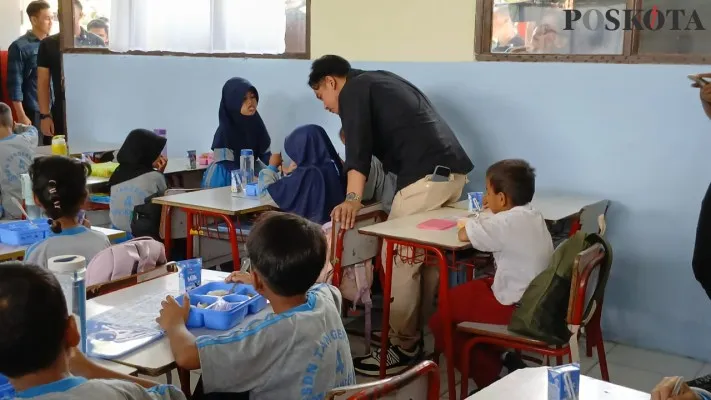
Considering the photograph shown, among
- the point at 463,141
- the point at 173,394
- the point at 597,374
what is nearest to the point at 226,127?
the point at 463,141

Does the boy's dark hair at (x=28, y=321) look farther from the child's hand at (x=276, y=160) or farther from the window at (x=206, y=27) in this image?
the window at (x=206, y=27)

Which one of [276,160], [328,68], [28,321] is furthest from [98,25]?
[28,321]

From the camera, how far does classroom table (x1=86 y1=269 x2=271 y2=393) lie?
1973 mm

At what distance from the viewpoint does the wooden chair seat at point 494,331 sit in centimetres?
296

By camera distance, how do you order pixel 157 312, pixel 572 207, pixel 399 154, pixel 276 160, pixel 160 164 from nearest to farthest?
1. pixel 157 312
2. pixel 572 207
3. pixel 399 154
4. pixel 276 160
5. pixel 160 164

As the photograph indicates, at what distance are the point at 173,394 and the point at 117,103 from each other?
5.18 metres

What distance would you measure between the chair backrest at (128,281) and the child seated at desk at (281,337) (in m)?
0.43

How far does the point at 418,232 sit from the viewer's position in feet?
11.4

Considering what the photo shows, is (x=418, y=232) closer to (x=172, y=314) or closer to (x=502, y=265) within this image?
(x=502, y=265)

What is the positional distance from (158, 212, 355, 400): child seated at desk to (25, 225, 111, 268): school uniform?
0.74 meters

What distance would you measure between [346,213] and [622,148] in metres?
1.51

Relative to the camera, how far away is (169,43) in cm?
605

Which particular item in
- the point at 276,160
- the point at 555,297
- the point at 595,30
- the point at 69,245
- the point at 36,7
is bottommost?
the point at 555,297

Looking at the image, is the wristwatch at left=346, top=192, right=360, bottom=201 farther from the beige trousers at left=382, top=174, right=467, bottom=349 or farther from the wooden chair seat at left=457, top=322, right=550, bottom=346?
the wooden chair seat at left=457, top=322, right=550, bottom=346
